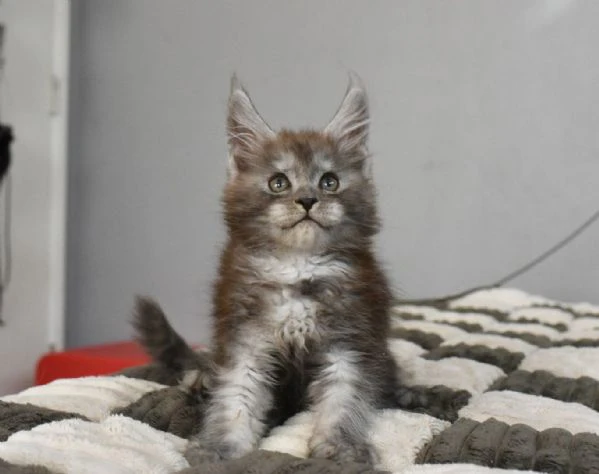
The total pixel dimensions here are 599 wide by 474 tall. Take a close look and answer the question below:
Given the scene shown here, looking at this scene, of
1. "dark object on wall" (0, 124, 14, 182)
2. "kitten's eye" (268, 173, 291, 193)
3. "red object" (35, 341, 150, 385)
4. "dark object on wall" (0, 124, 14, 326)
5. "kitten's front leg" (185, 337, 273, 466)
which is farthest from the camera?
"dark object on wall" (0, 124, 14, 326)

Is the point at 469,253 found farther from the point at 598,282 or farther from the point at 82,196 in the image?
the point at 82,196

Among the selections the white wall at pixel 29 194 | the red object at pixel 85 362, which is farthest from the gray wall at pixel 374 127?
the white wall at pixel 29 194

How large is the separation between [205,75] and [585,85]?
160 cm

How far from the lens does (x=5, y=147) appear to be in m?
2.68

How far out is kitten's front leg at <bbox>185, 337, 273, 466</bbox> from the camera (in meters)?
0.99

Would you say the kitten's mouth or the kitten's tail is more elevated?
the kitten's mouth

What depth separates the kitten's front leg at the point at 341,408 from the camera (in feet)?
3.20

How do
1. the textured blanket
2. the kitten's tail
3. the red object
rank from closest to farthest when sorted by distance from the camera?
the textured blanket, the kitten's tail, the red object

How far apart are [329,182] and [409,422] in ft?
1.25

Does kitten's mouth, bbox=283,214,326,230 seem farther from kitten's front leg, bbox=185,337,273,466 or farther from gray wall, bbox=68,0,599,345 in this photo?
gray wall, bbox=68,0,599,345

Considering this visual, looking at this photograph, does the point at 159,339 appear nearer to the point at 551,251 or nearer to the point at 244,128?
the point at 244,128

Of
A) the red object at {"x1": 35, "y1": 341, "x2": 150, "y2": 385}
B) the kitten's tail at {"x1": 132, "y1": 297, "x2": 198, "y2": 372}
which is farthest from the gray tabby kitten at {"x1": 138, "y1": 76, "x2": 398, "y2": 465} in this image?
the red object at {"x1": 35, "y1": 341, "x2": 150, "y2": 385}

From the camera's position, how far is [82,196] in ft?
11.7

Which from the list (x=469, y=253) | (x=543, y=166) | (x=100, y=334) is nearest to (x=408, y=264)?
(x=469, y=253)
